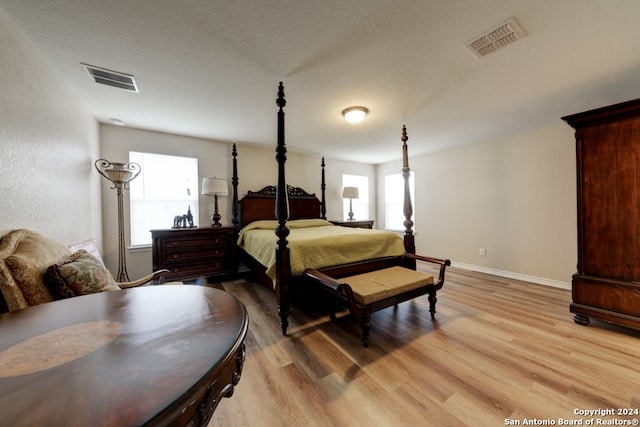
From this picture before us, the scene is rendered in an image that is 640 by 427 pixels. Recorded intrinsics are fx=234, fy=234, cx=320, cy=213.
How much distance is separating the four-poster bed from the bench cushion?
0.87 feet

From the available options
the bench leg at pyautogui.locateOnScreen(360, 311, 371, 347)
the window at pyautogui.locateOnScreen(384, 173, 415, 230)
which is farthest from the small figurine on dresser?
the window at pyautogui.locateOnScreen(384, 173, 415, 230)

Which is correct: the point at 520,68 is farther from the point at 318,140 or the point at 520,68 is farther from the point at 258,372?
the point at 258,372

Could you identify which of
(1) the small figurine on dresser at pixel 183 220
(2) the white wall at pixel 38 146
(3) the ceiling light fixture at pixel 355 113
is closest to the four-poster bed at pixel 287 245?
(3) the ceiling light fixture at pixel 355 113

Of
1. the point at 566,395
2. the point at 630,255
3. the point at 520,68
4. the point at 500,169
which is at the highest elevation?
the point at 520,68

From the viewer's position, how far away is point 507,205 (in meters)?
3.74

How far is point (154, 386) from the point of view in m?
0.49

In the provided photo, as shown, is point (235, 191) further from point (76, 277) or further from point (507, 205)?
point (507, 205)

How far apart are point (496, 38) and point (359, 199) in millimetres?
4318

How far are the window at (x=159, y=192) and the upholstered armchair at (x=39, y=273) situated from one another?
223cm

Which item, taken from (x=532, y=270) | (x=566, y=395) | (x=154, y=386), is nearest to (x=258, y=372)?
(x=154, y=386)

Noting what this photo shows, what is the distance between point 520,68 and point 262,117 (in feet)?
8.70

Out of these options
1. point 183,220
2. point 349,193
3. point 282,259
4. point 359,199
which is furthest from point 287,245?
point 359,199

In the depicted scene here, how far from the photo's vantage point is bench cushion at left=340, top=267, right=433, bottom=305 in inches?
76.1

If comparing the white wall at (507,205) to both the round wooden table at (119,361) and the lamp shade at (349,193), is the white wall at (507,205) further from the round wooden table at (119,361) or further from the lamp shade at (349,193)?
the round wooden table at (119,361)
